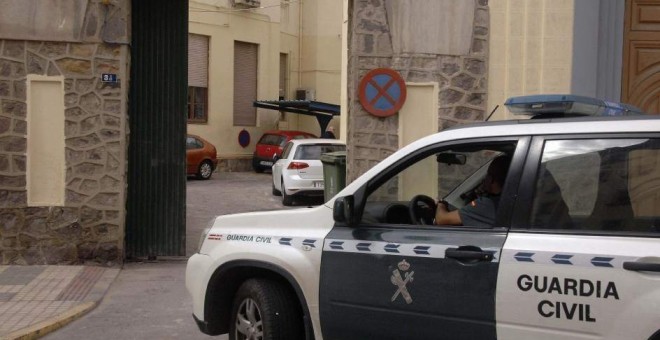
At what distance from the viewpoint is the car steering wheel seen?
4840mm

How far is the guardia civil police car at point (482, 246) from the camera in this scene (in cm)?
386

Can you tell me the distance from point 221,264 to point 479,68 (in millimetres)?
5835

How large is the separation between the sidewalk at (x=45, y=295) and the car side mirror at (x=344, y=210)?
344 centimetres

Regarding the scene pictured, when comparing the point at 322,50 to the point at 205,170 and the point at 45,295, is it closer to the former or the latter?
the point at 205,170

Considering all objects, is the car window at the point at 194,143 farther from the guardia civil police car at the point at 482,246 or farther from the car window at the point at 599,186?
the car window at the point at 599,186

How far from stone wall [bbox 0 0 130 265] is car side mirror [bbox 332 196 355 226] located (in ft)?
19.3

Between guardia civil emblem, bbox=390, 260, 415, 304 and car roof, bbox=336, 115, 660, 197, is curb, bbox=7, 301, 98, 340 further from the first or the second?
guardia civil emblem, bbox=390, 260, 415, 304

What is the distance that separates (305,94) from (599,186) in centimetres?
2853

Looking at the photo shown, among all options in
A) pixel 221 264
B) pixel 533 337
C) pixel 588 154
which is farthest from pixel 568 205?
pixel 221 264

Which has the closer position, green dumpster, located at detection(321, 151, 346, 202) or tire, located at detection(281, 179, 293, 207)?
green dumpster, located at detection(321, 151, 346, 202)

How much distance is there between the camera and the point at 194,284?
575 centimetres

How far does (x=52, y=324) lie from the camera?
7246 mm

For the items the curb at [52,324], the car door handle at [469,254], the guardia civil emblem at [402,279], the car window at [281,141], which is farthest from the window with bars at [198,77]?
the car door handle at [469,254]

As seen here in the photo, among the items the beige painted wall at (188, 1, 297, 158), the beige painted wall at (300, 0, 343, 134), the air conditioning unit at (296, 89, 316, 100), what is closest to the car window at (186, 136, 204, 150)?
the beige painted wall at (188, 1, 297, 158)
